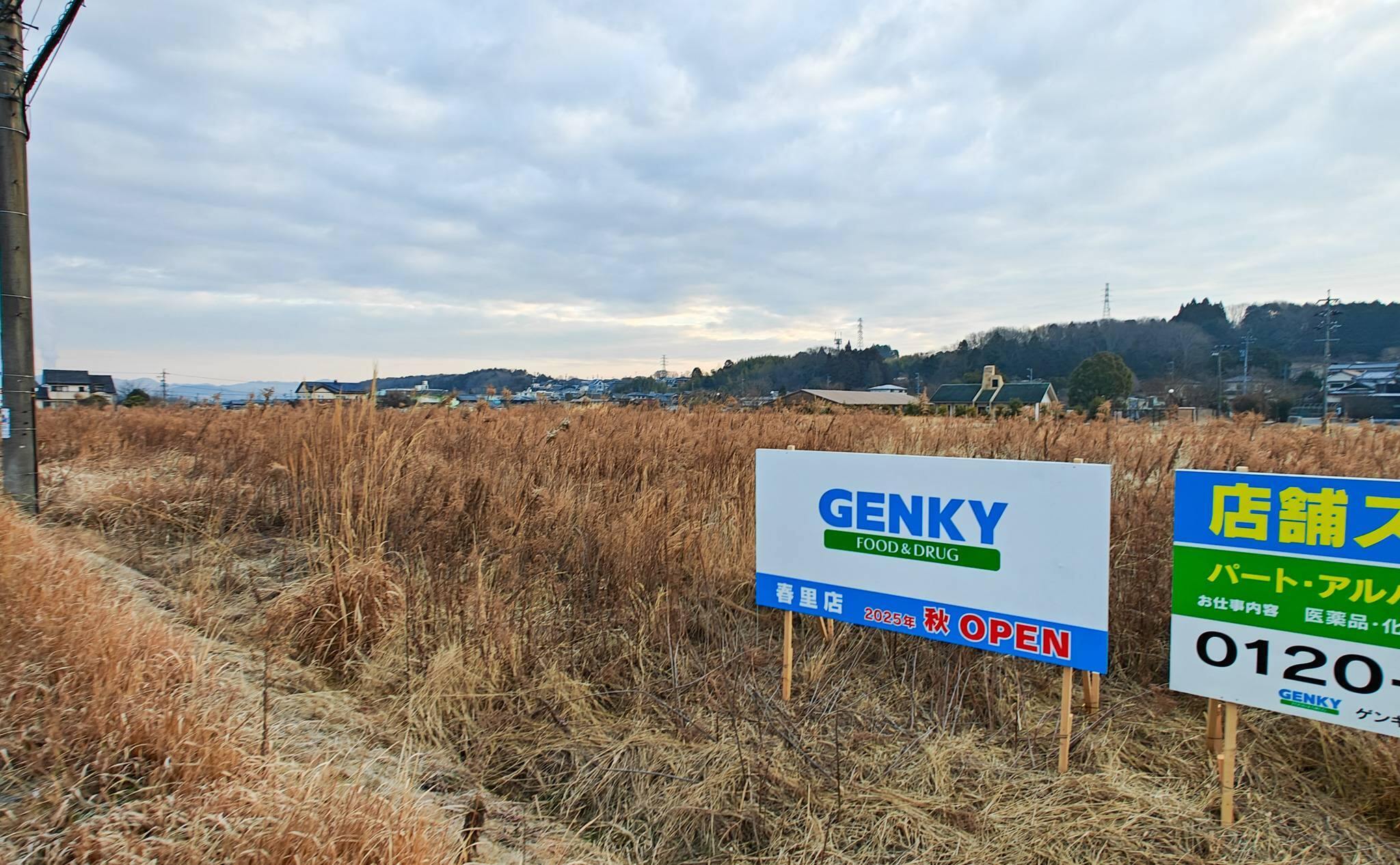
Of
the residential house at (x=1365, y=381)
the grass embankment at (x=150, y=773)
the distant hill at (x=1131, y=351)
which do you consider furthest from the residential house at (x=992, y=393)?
the residential house at (x=1365, y=381)

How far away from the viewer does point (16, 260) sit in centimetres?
662

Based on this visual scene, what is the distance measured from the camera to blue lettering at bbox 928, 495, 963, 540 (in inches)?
110

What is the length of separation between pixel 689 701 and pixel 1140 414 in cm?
1052

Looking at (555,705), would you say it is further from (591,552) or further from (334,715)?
(591,552)

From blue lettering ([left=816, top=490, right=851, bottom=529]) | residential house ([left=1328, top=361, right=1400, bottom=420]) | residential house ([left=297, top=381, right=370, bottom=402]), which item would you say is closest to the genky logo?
blue lettering ([left=816, top=490, right=851, bottom=529])

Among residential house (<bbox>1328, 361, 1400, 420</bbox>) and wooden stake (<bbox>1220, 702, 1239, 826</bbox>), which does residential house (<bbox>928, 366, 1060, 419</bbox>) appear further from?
residential house (<bbox>1328, 361, 1400, 420</bbox>)

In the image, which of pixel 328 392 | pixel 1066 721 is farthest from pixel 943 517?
pixel 328 392

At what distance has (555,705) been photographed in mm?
3160

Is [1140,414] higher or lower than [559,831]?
higher

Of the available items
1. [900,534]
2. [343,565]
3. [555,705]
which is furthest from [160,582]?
[900,534]

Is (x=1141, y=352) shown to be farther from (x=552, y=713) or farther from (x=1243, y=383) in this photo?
(x=552, y=713)

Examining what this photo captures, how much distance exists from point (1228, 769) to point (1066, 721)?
0.49m

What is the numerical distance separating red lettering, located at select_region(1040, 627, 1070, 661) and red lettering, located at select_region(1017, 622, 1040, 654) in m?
0.03

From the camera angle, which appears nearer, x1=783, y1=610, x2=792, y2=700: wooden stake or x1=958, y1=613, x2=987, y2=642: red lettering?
x1=958, y1=613, x2=987, y2=642: red lettering
